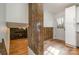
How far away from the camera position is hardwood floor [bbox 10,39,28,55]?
5.59 ft

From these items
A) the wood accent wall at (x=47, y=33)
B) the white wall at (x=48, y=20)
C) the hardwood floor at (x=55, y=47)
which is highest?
the white wall at (x=48, y=20)

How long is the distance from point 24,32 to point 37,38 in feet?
0.48

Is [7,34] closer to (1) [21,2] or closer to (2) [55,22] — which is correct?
(1) [21,2]

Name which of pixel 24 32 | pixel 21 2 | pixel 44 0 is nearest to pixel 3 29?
pixel 24 32

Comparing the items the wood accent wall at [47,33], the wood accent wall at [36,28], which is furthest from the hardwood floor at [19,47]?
the wood accent wall at [47,33]

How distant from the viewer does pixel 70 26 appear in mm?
1694

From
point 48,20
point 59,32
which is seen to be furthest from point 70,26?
point 48,20

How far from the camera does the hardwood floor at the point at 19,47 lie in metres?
1.70

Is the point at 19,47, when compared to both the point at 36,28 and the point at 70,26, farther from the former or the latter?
the point at 70,26

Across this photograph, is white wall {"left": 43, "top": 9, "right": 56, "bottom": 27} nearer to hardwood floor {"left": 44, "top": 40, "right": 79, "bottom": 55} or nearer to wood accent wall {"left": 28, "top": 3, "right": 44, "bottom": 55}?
wood accent wall {"left": 28, "top": 3, "right": 44, "bottom": 55}

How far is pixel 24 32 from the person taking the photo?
5.60 feet

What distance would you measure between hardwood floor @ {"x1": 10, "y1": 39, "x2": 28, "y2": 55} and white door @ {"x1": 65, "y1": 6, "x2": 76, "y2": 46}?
42cm

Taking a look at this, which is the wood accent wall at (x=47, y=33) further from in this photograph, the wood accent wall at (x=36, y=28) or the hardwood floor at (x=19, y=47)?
the hardwood floor at (x=19, y=47)

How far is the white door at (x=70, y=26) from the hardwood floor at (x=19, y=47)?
419 mm
